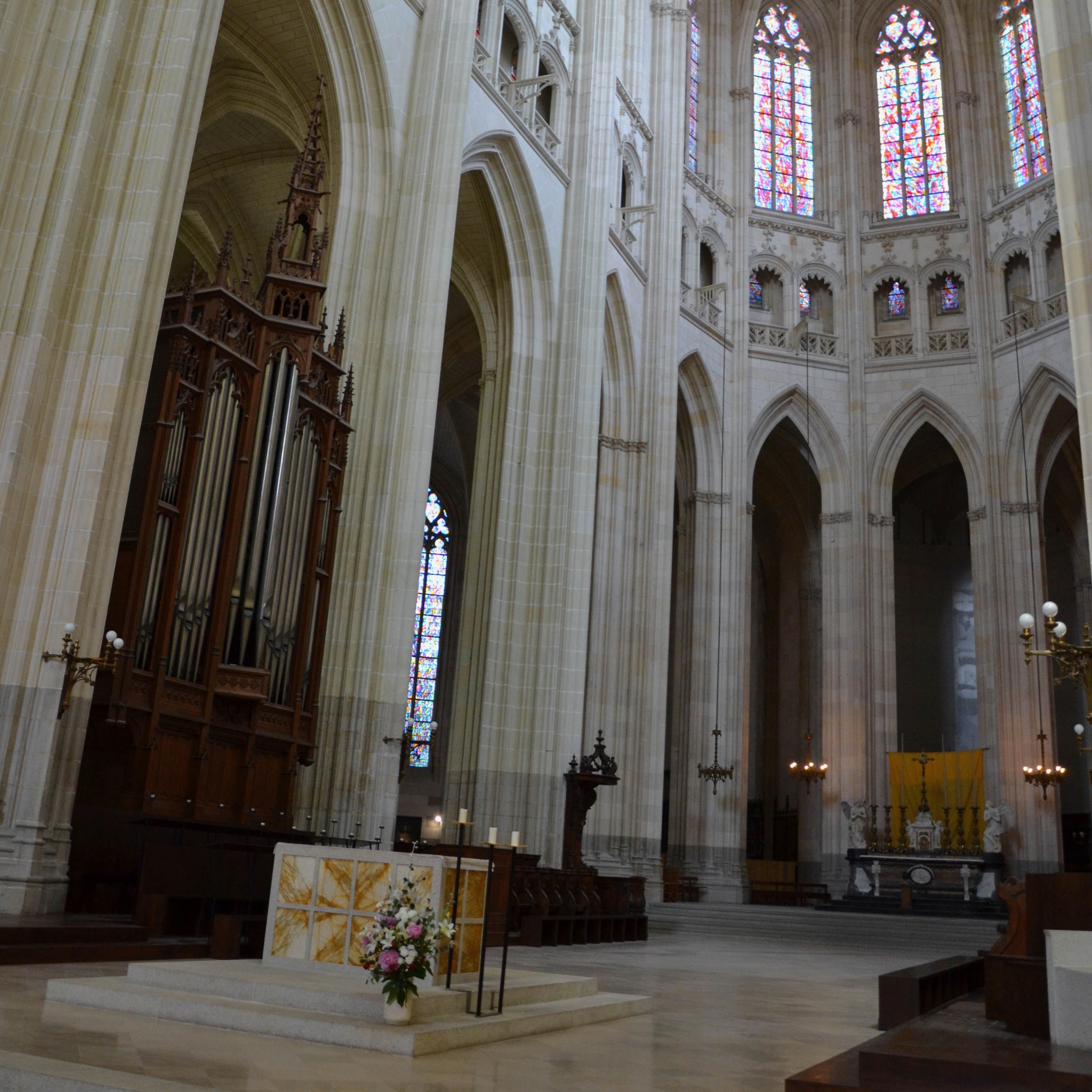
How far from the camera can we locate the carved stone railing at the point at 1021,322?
26.1 metres

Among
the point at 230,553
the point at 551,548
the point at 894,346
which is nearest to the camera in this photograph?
the point at 230,553

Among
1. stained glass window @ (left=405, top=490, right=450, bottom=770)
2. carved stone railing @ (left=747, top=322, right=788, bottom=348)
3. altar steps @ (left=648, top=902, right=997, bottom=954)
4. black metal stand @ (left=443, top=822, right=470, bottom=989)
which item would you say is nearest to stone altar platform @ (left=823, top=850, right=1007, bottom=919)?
altar steps @ (left=648, top=902, right=997, bottom=954)

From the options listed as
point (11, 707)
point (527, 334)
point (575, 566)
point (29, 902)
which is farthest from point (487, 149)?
point (29, 902)

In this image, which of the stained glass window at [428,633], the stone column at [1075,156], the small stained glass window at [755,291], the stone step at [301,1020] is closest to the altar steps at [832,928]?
the stained glass window at [428,633]

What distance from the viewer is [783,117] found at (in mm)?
30375

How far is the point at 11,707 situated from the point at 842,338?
2356 centimetres

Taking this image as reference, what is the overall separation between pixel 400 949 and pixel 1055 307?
24358 mm

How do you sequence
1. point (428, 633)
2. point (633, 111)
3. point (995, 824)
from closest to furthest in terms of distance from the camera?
point (995, 824)
point (633, 111)
point (428, 633)

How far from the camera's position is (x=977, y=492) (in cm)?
2666

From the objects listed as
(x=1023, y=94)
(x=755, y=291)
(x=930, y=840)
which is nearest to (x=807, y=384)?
(x=755, y=291)

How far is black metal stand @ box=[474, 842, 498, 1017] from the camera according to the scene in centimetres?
600

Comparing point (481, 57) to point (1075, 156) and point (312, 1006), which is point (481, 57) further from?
point (312, 1006)

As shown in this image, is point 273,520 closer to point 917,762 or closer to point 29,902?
point 29,902

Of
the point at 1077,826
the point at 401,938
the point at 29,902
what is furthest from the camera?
the point at 1077,826
